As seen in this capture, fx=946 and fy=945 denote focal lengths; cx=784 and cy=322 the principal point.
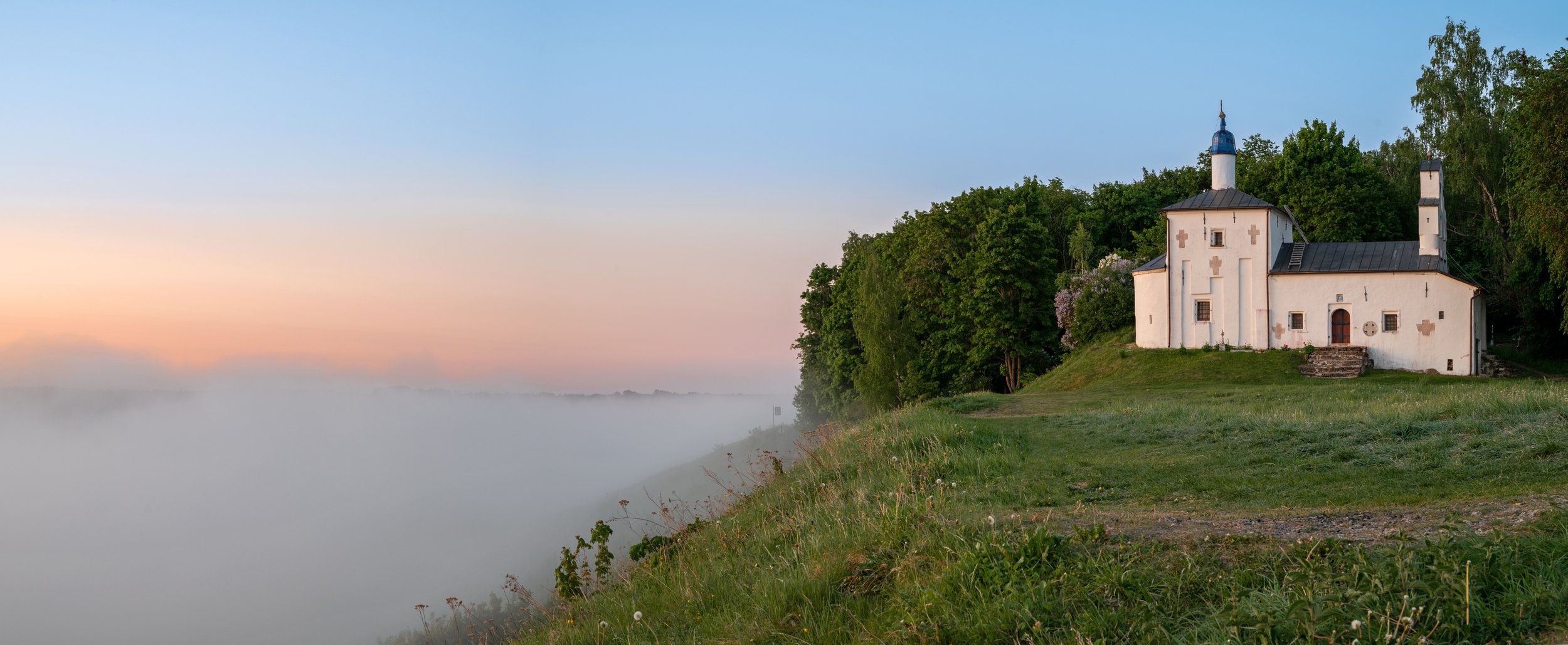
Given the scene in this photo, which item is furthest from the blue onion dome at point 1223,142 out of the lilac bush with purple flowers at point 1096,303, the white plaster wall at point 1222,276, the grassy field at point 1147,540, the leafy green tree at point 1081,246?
the grassy field at point 1147,540

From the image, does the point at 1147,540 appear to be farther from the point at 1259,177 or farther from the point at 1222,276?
the point at 1259,177

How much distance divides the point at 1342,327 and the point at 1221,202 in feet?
23.4

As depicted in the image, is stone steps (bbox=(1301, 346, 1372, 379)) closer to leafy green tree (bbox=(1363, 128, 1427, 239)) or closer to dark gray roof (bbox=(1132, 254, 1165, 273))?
dark gray roof (bbox=(1132, 254, 1165, 273))

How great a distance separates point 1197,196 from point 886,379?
666 inches

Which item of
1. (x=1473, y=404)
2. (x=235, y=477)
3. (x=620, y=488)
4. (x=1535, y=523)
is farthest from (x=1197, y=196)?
(x=235, y=477)

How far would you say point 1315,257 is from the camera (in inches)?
1609

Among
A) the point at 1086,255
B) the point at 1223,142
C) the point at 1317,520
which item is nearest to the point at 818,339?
the point at 1086,255

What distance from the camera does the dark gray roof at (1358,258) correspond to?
Result: 38688 mm

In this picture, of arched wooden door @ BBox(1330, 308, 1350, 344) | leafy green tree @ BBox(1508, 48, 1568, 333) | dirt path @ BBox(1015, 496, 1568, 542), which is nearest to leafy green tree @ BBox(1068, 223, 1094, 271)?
arched wooden door @ BBox(1330, 308, 1350, 344)

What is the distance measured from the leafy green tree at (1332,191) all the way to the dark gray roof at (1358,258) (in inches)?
476

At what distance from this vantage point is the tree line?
4509cm

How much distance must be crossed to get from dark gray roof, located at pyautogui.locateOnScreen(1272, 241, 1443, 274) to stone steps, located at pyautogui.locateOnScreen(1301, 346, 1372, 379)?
132 inches

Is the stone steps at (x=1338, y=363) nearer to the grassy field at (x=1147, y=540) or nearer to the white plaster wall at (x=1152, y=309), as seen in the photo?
the white plaster wall at (x=1152, y=309)

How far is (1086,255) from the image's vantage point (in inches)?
2224
